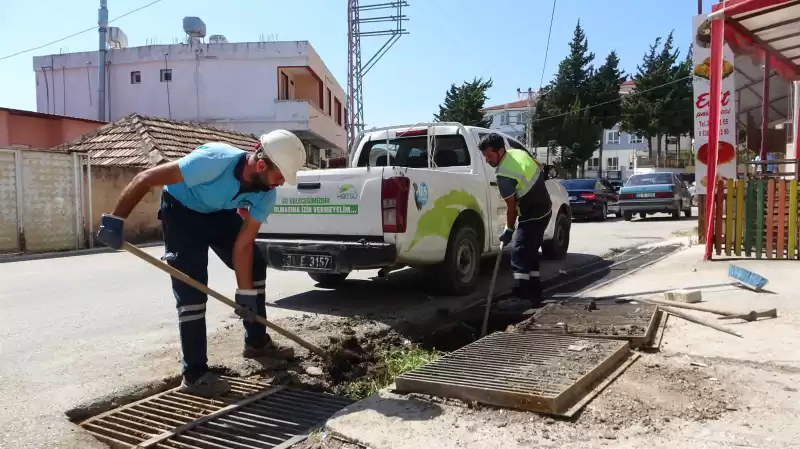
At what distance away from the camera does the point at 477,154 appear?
22.9 feet

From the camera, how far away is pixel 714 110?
806 cm

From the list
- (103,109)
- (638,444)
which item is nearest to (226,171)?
(638,444)

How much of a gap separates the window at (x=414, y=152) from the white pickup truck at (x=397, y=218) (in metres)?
0.01

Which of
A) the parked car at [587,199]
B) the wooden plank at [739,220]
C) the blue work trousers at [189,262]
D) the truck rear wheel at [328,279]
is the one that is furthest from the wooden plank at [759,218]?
the parked car at [587,199]

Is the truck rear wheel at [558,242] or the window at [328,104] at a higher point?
the window at [328,104]

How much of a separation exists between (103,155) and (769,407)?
63.5 ft

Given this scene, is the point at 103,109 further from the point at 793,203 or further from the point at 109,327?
the point at 793,203

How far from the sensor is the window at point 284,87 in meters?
28.3

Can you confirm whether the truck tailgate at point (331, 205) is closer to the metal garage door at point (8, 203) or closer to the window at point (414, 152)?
the window at point (414, 152)

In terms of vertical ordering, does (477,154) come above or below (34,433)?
above

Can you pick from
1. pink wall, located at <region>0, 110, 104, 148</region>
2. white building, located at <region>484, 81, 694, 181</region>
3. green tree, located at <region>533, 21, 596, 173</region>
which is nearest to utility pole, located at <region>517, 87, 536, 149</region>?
green tree, located at <region>533, 21, 596, 173</region>

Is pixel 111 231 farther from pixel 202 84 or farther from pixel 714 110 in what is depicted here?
pixel 202 84

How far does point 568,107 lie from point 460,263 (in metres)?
38.7

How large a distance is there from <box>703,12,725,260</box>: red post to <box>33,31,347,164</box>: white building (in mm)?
20797
